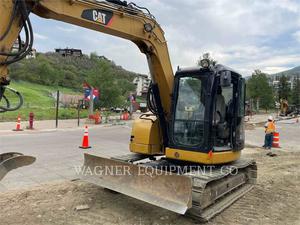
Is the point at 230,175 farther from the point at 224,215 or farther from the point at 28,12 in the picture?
the point at 28,12

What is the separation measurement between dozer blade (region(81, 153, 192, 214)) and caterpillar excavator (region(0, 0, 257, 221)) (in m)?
0.01

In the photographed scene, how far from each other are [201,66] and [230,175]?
90.0 inches

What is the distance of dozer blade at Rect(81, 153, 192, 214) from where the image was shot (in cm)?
500

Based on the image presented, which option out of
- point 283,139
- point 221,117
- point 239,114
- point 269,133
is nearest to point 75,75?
point 283,139

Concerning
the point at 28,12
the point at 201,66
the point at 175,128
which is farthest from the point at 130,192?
the point at 28,12

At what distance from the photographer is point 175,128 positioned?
6.27m

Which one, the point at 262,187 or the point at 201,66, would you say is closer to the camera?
the point at 201,66

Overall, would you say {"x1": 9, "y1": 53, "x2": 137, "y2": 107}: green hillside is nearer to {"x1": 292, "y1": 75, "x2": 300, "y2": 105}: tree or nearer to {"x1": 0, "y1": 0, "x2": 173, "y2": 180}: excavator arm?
{"x1": 0, "y1": 0, "x2": 173, "y2": 180}: excavator arm

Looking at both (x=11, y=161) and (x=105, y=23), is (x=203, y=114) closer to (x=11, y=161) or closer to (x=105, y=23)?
(x=105, y=23)

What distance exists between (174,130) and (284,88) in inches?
3322

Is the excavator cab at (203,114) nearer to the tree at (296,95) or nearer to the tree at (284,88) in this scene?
the tree at (284,88)

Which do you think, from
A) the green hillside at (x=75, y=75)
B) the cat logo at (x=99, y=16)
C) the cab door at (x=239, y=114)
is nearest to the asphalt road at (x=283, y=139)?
the cab door at (x=239, y=114)

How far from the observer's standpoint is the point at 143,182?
554cm

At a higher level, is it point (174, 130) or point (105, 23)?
point (105, 23)
